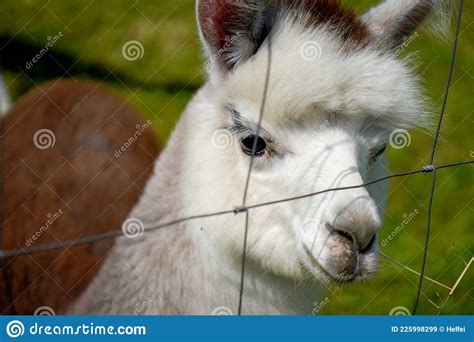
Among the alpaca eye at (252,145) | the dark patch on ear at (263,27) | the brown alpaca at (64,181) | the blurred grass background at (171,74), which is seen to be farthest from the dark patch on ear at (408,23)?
the blurred grass background at (171,74)

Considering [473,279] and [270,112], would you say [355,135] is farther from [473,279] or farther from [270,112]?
[473,279]

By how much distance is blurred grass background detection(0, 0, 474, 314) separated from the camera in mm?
4570

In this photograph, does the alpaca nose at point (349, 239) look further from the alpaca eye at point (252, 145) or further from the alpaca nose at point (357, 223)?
the alpaca eye at point (252, 145)

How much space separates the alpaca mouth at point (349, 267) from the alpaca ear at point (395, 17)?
756mm

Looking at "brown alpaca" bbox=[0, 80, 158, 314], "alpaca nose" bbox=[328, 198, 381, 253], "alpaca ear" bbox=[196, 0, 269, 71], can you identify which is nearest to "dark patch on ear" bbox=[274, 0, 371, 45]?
"alpaca ear" bbox=[196, 0, 269, 71]

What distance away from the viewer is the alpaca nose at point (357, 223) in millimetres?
1946

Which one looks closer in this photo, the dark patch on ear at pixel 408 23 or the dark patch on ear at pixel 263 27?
Result: the dark patch on ear at pixel 263 27

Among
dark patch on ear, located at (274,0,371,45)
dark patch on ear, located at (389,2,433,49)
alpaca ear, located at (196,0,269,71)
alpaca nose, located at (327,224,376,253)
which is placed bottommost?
alpaca nose, located at (327,224,376,253)

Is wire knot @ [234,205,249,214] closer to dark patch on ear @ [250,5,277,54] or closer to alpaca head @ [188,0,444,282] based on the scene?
alpaca head @ [188,0,444,282]

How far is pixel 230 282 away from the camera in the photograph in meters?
2.34

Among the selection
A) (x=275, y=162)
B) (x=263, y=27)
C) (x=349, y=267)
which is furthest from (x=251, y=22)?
(x=349, y=267)

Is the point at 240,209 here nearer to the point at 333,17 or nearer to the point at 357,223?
the point at 357,223

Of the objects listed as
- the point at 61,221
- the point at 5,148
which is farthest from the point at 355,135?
the point at 5,148

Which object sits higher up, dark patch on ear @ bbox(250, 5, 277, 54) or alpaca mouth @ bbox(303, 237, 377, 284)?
dark patch on ear @ bbox(250, 5, 277, 54)
